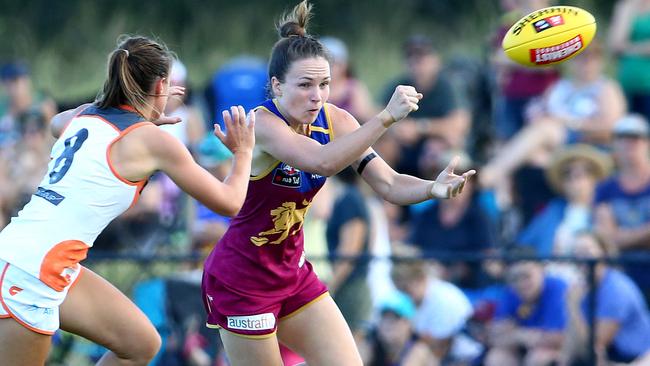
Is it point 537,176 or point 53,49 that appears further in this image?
point 53,49

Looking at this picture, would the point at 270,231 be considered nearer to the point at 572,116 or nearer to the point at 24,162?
the point at 572,116

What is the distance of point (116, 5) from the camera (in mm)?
15828

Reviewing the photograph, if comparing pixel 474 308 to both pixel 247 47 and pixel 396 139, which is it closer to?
pixel 396 139

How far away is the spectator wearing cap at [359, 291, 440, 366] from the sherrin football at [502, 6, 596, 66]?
111 inches

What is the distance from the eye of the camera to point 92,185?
495cm

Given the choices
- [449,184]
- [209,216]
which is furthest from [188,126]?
[449,184]

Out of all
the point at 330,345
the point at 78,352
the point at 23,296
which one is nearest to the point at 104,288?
the point at 23,296

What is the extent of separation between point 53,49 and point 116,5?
3.59 feet

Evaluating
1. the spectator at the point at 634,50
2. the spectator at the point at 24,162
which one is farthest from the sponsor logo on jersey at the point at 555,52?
the spectator at the point at 24,162

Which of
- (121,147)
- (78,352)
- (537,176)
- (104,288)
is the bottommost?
(78,352)

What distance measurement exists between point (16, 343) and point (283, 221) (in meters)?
1.30

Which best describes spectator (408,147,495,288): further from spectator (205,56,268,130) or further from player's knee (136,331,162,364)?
player's knee (136,331,162,364)

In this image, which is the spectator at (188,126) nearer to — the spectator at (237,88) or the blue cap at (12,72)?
the spectator at (237,88)

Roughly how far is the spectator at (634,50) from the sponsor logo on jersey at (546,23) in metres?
3.93
